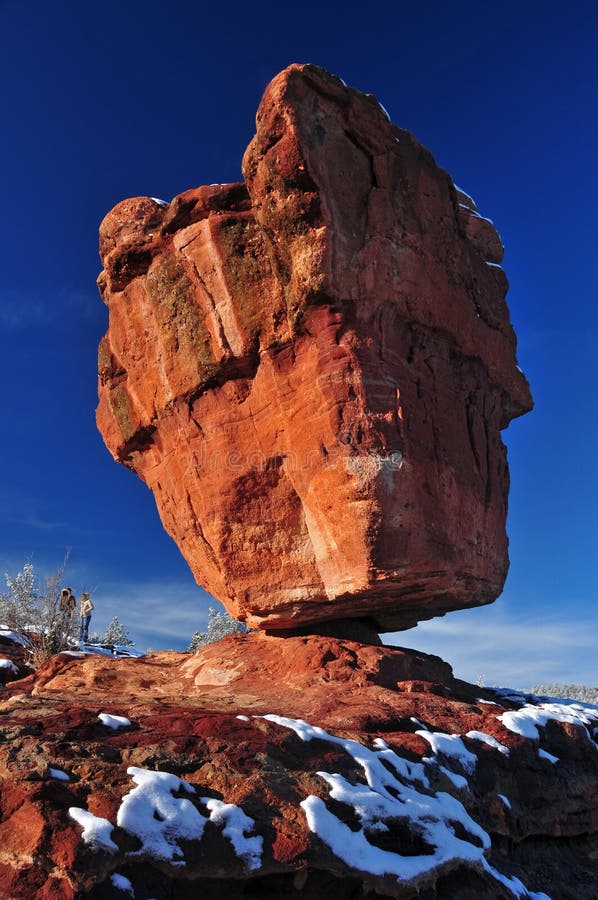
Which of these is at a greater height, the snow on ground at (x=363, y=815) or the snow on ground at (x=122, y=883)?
the snow on ground at (x=363, y=815)

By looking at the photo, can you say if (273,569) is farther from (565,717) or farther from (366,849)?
(366,849)

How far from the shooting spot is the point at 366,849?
19.0 feet

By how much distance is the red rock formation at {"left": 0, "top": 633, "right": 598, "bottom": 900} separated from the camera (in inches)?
197

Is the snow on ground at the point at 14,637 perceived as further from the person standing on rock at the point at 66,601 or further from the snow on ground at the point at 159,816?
the snow on ground at the point at 159,816

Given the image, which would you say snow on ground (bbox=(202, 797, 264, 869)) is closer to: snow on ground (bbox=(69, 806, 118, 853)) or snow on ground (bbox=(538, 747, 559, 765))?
snow on ground (bbox=(69, 806, 118, 853))

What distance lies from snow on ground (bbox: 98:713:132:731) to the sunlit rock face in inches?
182

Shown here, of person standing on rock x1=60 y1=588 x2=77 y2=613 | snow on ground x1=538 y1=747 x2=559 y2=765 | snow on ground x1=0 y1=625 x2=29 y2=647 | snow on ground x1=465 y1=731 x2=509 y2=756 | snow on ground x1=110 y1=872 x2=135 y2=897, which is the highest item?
person standing on rock x1=60 y1=588 x2=77 y2=613

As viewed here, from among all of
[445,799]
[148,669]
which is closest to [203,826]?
[445,799]

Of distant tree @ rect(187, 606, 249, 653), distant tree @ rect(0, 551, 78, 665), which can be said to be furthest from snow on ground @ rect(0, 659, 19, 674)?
distant tree @ rect(187, 606, 249, 653)

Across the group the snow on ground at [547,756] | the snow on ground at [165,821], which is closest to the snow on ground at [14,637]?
the snow on ground at [547,756]

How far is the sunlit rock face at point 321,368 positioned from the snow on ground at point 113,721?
463 cm

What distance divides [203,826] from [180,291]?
9717mm

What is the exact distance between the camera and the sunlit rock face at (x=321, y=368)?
10992mm

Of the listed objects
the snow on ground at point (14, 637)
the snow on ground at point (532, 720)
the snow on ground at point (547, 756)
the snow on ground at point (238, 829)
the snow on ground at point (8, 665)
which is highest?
the snow on ground at point (14, 637)
